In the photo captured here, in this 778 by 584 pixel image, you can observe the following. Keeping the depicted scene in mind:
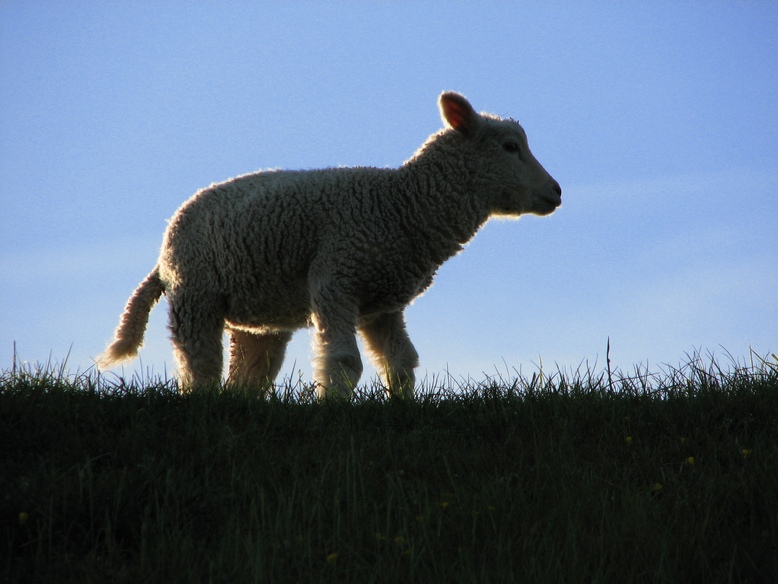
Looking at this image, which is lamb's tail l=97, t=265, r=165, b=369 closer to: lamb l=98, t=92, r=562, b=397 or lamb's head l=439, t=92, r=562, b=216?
lamb l=98, t=92, r=562, b=397

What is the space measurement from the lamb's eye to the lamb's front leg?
1.91 m

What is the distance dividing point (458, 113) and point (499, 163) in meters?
0.51

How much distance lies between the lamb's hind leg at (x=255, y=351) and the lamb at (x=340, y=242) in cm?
48

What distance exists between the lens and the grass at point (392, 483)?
3.16 m

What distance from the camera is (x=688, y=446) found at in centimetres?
439

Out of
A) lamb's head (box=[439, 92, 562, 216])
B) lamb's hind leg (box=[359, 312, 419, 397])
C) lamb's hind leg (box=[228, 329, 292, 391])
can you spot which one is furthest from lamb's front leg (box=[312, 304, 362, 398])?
lamb's head (box=[439, 92, 562, 216])

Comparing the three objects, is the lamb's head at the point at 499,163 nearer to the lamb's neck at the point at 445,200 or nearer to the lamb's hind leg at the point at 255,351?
the lamb's neck at the point at 445,200

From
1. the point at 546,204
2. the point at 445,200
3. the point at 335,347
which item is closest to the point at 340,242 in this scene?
the point at 335,347

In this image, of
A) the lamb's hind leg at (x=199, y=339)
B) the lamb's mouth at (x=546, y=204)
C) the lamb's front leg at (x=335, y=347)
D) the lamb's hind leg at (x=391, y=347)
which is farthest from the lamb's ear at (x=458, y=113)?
the lamb's hind leg at (x=199, y=339)

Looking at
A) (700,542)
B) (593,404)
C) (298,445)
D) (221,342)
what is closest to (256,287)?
(221,342)

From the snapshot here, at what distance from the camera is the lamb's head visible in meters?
6.64

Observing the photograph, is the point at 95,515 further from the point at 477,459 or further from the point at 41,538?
the point at 477,459

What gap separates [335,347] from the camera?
6.02 meters

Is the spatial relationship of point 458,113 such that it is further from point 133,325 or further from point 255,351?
point 133,325
